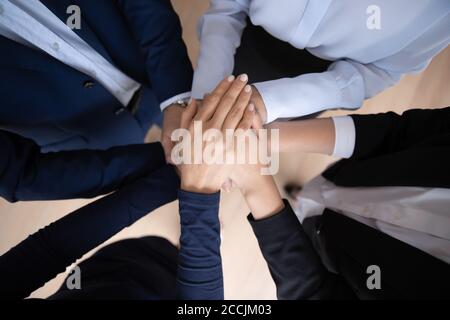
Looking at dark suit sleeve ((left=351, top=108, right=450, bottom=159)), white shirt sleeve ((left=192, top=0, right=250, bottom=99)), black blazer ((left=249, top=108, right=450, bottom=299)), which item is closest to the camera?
black blazer ((left=249, top=108, right=450, bottom=299))

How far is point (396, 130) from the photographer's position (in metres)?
0.58

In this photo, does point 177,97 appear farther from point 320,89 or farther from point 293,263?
point 293,263

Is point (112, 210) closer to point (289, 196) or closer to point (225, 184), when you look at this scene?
point (225, 184)

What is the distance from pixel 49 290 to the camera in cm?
101

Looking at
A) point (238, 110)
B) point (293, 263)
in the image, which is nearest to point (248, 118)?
point (238, 110)

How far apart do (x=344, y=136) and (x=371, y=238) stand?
18 cm

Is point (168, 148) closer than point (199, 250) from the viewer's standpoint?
No

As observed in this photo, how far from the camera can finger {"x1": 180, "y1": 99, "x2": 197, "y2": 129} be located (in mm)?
595

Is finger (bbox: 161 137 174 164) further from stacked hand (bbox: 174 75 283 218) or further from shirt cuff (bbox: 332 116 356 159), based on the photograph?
shirt cuff (bbox: 332 116 356 159)

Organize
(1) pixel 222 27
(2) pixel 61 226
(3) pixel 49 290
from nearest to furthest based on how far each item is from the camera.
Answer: (2) pixel 61 226 < (1) pixel 222 27 < (3) pixel 49 290

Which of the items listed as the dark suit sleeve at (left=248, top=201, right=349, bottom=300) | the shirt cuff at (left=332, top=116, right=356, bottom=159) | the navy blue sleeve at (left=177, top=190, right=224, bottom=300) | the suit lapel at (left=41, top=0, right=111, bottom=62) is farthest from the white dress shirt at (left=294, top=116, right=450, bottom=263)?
the suit lapel at (left=41, top=0, right=111, bottom=62)

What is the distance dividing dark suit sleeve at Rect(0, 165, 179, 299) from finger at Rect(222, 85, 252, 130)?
16 cm

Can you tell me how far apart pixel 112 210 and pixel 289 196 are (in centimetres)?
62
